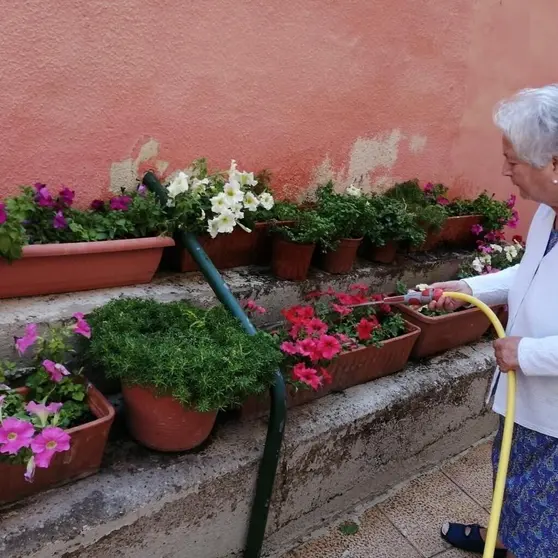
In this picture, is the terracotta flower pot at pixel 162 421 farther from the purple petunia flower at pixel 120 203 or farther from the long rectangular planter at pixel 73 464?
the purple petunia flower at pixel 120 203

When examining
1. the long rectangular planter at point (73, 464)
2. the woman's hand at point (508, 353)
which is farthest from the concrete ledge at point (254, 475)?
the woman's hand at point (508, 353)

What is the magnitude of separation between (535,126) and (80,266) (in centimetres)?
176

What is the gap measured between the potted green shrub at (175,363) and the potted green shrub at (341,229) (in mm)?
975

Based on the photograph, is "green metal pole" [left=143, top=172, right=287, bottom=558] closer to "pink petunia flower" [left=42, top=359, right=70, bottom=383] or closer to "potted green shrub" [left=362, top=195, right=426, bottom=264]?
"pink petunia flower" [left=42, top=359, right=70, bottom=383]

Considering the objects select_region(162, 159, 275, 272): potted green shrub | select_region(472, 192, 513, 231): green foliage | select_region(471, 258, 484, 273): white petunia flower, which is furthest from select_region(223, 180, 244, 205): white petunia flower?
select_region(472, 192, 513, 231): green foliage

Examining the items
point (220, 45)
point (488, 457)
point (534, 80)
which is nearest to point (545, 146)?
point (220, 45)

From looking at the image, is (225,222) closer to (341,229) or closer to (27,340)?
(341,229)

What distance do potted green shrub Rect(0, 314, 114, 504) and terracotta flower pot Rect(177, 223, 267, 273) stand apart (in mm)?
759

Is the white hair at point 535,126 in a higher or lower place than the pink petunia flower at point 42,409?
higher

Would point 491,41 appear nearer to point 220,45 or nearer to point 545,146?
point 220,45

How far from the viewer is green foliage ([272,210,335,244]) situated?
2928mm

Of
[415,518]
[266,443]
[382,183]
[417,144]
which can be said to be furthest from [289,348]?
[417,144]

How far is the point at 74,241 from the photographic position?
→ 2379 mm

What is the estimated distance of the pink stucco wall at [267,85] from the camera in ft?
7.77
